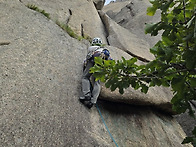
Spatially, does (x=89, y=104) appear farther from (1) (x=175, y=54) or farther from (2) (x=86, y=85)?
(1) (x=175, y=54)

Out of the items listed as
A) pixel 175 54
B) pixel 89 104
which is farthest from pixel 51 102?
pixel 175 54

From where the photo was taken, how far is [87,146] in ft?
12.8

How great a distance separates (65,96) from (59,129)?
102 cm

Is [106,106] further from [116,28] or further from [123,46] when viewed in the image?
[116,28]

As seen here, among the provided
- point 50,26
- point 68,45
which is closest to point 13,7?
point 50,26

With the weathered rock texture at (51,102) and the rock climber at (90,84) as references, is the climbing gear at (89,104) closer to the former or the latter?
the rock climber at (90,84)

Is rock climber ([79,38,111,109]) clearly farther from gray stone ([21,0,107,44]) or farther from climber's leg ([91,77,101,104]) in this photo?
gray stone ([21,0,107,44])

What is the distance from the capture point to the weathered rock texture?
3.65m

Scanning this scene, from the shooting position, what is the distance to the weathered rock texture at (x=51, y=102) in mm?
3646

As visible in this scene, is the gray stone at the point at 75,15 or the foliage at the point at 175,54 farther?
the gray stone at the point at 75,15

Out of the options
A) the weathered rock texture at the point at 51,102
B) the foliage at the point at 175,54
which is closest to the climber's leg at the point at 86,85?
the weathered rock texture at the point at 51,102

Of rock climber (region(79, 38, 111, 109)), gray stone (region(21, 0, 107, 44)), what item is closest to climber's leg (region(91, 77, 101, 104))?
rock climber (region(79, 38, 111, 109))

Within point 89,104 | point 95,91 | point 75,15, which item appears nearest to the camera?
point 89,104

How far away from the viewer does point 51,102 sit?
429 cm
